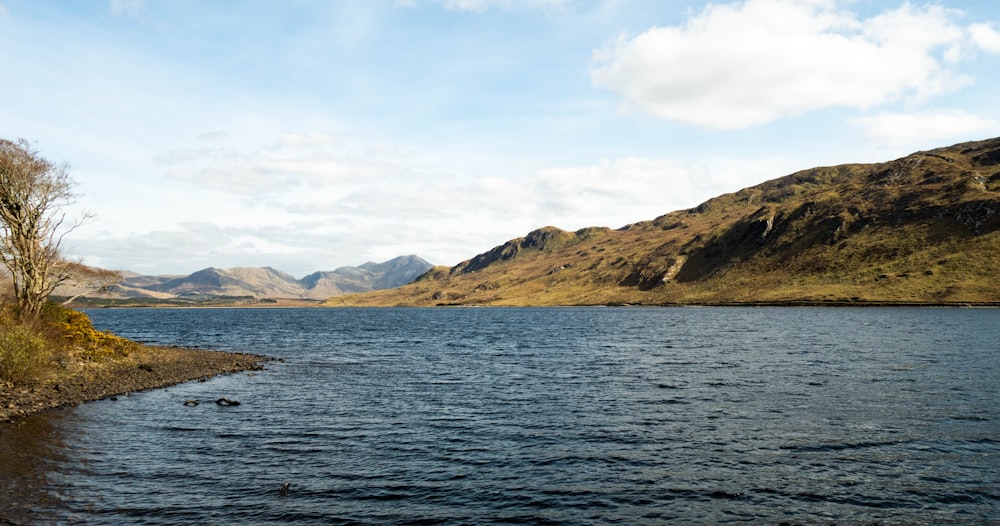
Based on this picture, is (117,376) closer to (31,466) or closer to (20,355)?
(20,355)

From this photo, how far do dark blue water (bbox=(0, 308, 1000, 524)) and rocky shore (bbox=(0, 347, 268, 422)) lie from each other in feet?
7.45

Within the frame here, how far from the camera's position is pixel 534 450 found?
27.1 meters

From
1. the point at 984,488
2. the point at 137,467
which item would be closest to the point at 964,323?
the point at 984,488

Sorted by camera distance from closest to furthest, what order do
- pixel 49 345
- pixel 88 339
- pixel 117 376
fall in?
pixel 49 345
pixel 117 376
pixel 88 339

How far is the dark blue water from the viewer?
64.7 feet

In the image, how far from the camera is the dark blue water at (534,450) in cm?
1973

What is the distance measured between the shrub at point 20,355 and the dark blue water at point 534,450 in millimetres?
5831

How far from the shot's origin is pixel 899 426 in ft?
99.1

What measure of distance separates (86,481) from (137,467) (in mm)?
2163

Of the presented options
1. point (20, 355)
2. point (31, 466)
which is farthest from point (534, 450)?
point (20, 355)

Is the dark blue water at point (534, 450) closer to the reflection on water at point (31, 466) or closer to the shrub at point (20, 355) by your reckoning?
the reflection on water at point (31, 466)

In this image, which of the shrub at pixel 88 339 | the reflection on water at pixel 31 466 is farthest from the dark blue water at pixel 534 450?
the shrub at pixel 88 339

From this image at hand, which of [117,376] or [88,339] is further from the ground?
[88,339]

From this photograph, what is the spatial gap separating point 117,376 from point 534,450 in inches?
1484
